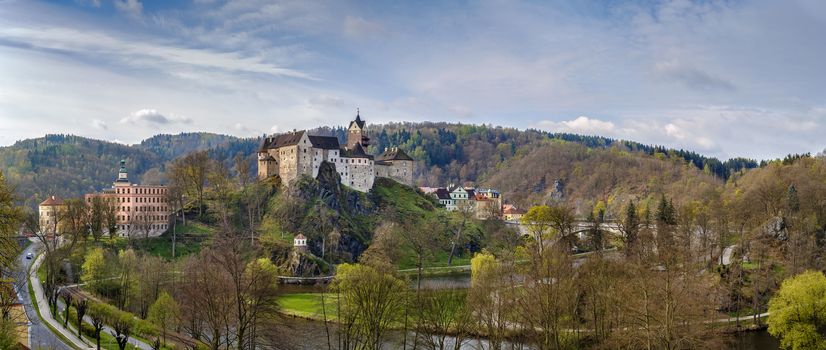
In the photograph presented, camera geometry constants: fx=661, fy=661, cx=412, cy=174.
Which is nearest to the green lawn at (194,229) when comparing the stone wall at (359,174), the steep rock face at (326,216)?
the steep rock face at (326,216)

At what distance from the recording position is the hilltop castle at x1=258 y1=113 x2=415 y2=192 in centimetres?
9275

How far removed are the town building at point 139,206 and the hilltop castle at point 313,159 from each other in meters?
15.2

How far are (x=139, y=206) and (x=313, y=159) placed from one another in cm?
2371

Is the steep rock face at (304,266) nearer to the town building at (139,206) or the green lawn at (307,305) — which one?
the green lawn at (307,305)

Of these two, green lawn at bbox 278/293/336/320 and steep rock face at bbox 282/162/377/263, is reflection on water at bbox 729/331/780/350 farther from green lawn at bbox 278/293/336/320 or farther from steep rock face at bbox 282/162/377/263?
steep rock face at bbox 282/162/377/263

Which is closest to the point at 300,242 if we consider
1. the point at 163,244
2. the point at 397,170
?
the point at 163,244

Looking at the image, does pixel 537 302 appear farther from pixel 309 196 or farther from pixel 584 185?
pixel 584 185

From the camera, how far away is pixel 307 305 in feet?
187

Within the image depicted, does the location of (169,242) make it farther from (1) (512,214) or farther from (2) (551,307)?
(1) (512,214)

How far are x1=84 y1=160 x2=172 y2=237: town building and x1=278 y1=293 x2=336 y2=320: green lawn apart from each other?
28.8 meters

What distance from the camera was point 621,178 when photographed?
17100 centimetres

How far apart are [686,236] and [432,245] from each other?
35.8 metres

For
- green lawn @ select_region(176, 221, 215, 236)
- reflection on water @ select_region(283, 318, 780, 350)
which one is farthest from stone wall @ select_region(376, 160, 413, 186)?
reflection on water @ select_region(283, 318, 780, 350)

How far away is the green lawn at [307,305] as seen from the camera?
50.6 m
